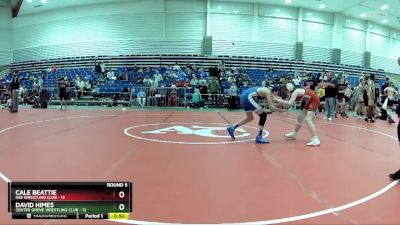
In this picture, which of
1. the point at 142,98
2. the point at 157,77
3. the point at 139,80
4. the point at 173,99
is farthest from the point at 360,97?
the point at 139,80

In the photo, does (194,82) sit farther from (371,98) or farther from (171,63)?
(371,98)

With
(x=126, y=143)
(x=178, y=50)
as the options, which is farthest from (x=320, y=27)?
(x=126, y=143)

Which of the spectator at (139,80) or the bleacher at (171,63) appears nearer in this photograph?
the spectator at (139,80)

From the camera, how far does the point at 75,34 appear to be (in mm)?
28281

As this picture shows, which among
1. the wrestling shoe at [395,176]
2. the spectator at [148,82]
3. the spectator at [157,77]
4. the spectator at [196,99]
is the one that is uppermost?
the spectator at [157,77]

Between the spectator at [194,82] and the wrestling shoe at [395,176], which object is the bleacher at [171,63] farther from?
the wrestling shoe at [395,176]

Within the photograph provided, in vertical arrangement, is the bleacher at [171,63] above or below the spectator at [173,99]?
above

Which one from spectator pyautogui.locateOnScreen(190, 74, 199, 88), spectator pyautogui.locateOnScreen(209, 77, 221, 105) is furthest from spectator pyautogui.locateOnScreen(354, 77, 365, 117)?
spectator pyautogui.locateOnScreen(190, 74, 199, 88)

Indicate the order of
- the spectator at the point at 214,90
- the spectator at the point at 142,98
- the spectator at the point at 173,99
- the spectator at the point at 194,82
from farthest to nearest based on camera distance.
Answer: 1. the spectator at the point at 194,82
2. the spectator at the point at 214,90
3. the spectator at the point at 142,98
4. the spectator at the point at 173,99

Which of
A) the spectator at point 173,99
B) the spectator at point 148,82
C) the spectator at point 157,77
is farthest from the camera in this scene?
the spectator at point 157,77
